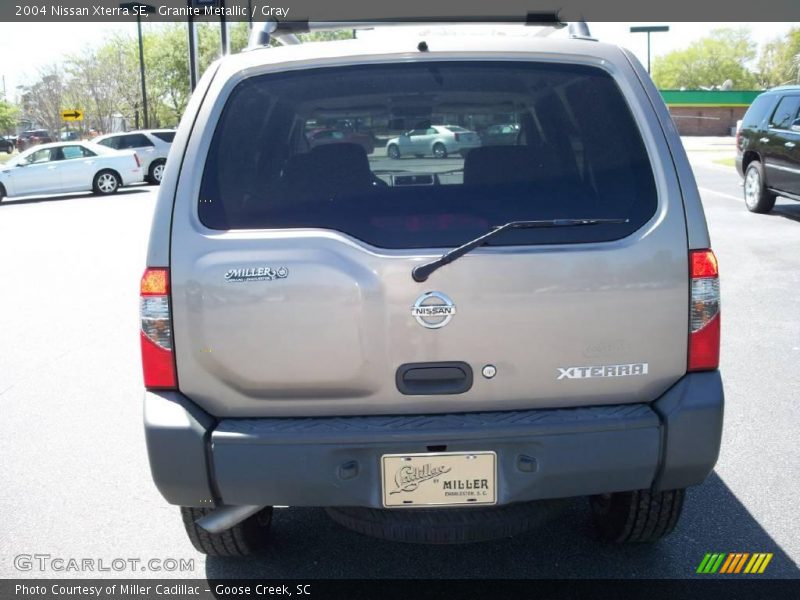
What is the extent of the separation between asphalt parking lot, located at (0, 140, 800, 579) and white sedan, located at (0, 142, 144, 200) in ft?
51.5

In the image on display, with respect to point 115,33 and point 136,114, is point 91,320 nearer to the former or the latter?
point 136,114

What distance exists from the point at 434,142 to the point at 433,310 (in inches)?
46.5

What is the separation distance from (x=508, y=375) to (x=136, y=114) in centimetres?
5558

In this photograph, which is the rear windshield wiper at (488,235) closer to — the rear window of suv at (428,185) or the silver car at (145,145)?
the rear window of suv at (428,185)

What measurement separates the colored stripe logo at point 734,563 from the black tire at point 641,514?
195 millimetres

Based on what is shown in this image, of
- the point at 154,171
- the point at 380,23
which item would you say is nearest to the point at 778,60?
the point at 154,171

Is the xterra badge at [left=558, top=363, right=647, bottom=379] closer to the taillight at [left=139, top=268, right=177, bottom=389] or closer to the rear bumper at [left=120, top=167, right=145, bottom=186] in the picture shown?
the taillight at [left=139, top=268, right=177, bottom=389]

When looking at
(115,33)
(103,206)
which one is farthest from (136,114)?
(103,206)

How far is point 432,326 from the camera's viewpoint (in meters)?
2.85

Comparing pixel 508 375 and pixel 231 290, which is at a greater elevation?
pixel 231 290

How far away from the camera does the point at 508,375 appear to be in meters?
2.90

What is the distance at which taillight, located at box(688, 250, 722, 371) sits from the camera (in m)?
2.93

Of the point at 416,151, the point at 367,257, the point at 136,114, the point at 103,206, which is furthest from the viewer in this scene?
the point at 136,114

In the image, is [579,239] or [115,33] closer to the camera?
[579,239]
